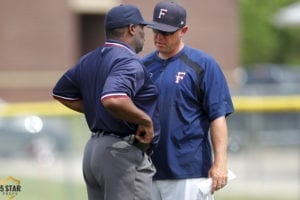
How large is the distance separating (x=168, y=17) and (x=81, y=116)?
6287 millimetres

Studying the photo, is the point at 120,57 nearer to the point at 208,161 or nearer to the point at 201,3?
the point at 208,161

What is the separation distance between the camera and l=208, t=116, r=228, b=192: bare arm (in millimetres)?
6672

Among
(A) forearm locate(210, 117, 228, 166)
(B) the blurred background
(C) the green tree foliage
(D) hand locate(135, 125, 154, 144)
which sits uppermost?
(D) hand locate(135, 125, 154, 144)

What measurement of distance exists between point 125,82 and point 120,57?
218 millimetres

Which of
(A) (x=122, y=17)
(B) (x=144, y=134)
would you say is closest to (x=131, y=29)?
(A) (x=122, y=17)

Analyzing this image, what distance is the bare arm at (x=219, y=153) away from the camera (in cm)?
667

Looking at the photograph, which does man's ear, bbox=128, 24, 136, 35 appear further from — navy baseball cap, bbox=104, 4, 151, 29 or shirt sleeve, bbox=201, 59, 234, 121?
shirt sleeve, bbox=201, 59, 234, 121

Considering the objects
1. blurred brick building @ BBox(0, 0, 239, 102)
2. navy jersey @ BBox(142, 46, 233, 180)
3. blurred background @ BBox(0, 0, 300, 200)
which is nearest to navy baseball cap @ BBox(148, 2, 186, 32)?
navy jersey @ BBox(142, 46, 233, 180)

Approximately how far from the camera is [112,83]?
605 centimetres

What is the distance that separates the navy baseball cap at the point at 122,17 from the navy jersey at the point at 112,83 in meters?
0.13

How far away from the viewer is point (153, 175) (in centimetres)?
666

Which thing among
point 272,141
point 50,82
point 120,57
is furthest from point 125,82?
point 50,82

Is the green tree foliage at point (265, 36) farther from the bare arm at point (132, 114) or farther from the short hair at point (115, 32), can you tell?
the bare arm at point (132, 114)

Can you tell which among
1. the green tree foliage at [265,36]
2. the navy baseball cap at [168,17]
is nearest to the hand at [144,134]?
the navy baseball cap at [168,17]
